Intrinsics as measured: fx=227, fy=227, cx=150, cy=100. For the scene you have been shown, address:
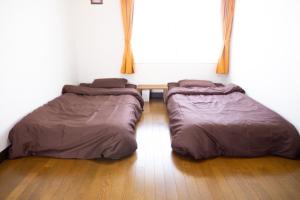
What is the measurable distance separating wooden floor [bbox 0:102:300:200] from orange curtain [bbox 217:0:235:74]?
2.20m

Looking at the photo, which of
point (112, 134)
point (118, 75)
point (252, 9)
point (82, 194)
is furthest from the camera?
point (118, 75)

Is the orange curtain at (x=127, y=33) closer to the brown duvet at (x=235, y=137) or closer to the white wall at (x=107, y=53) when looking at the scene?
the white wall at (x=107, y=53)

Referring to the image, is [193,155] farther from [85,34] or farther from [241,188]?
[85,34]

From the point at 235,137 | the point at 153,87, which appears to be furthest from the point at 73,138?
the point at 153,87

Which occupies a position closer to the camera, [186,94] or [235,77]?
[186,94]

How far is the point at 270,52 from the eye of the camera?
115 inches

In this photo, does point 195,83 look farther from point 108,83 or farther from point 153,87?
point 108,83

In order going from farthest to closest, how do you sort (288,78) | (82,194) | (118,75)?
(118,75) → (288,78) → (82,194)

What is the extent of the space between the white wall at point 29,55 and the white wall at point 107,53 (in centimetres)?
36

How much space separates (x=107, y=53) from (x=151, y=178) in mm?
2819

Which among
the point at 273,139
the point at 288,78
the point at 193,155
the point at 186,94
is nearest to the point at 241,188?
the point at 193,155

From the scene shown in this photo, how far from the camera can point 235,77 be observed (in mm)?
4020

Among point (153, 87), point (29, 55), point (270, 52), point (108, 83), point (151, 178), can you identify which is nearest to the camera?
point (151, 178)

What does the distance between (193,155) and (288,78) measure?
1.41 m
